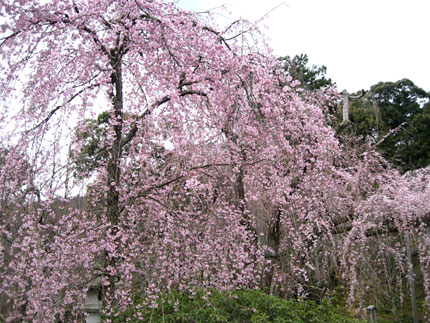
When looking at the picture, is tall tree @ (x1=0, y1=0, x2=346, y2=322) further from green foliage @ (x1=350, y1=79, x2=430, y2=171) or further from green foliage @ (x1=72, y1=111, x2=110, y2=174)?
green foliage @ (x1=350, y1=79, x2=430, y2=171)

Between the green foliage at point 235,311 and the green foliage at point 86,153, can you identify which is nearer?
the green foliage at point 235,311

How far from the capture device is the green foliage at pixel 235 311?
315 cm

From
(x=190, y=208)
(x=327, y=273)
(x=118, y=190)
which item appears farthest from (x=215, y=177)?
(x=327, y=273)

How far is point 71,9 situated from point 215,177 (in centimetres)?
244

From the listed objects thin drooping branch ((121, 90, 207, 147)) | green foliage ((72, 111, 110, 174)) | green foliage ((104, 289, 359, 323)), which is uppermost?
thin drooping branch ((121, 90, 207, 147))

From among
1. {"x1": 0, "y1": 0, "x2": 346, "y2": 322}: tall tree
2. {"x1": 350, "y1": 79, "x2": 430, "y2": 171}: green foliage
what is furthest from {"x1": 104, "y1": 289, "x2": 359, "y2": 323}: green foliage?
{"x1": 350, "y1": 79, "x2": 430, "y2": 171}: green foliage

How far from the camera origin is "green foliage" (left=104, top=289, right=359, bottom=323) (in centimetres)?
315

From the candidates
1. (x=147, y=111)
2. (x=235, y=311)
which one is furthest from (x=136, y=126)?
(x=235, y=311)

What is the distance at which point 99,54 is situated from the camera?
3.40 m

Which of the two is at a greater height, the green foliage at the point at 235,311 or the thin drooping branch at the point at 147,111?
the thin drooping branch at the point at 147,111

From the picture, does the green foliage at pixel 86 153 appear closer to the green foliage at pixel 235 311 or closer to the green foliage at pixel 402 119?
the green foliage at pixel 235 311

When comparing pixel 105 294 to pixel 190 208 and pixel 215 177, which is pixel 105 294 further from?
pixel 215 177

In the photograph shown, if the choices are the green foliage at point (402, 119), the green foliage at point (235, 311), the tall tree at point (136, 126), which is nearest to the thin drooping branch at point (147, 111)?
the tall tree at point (136, 126)

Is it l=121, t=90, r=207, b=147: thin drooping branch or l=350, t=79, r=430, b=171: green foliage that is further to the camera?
l=350, t=79, r=430, b=171: green foliage
